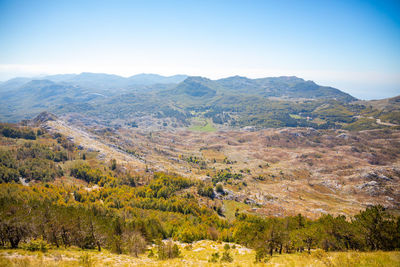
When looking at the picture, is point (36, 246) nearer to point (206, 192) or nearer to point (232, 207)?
point (206, 192)

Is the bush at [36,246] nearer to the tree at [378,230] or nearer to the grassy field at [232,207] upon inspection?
the tree at [378,230]

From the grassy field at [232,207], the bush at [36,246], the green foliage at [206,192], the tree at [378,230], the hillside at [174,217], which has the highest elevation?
the tree at [378,230]

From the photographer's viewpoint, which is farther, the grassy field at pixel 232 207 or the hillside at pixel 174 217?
the grassy field at pixel 232 207

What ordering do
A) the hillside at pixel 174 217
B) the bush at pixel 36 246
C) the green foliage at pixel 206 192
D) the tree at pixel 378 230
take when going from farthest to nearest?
the green foliage at pixel 206 192 < the hillside at pixel 174 217 < the tree at pixel 378 230 < the bush at pixel 36 246

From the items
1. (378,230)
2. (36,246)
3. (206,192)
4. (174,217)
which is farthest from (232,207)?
(36,246)

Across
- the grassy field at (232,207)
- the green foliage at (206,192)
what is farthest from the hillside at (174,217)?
the green foliage at (206,192)

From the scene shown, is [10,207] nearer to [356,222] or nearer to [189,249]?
[189,249]

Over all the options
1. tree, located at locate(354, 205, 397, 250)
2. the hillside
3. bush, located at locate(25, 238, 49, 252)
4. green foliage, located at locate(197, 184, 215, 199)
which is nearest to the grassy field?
the hillside

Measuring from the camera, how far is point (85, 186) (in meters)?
161

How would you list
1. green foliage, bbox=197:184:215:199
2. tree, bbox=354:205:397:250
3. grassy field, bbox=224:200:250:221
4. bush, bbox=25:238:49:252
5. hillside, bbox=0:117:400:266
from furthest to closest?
green foliage, bbox=197:184:215:199 < grassy field, bbox=224:200:250:221 < hillside, bbox=0:117:400:266 < tree, bbox=354:205:397:250 < bush, bbox=25:238:49:252

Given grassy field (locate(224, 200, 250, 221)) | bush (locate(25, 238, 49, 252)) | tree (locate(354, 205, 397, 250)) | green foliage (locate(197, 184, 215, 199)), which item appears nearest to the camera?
bush (locate(25, 238, 49, 252))

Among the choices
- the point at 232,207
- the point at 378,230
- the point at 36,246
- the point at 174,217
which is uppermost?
the point at 378,230

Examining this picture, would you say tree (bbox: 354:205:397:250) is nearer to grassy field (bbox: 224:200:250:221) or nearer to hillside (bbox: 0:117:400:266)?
hillside (bbox: 0:117:400:266)

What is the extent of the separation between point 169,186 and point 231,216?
61.2 m
